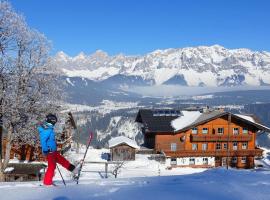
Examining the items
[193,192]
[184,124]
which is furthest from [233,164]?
[193,192]

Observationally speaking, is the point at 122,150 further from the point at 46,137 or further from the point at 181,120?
the point at 46,137

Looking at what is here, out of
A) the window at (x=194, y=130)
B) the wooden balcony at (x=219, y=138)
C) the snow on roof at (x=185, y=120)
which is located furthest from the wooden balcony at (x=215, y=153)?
the snow on roof at (x=185, y=120)

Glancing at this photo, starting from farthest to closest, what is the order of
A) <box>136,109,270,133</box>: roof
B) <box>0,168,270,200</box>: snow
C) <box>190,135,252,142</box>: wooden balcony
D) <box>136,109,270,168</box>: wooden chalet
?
<box>136,109,270,133</box>: roof < <box>190,135,252,142</box>: wooden balcony < <box>136,109,270,168</box>: wooden chalet < <box>0,168,270,200</box>: snow

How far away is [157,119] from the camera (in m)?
68.2

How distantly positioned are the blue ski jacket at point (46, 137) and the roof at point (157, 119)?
51.9 metres

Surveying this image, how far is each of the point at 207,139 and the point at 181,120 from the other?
5.11 meters

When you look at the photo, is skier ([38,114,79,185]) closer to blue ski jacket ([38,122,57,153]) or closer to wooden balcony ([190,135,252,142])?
blue ski jacket ([38,122,57,153])

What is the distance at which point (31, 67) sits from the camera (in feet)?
82.5

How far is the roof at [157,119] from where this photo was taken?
66.1 meters

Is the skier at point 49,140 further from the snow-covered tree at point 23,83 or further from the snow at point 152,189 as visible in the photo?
the snow-covered tree at point 23,83

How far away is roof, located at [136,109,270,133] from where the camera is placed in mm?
65750

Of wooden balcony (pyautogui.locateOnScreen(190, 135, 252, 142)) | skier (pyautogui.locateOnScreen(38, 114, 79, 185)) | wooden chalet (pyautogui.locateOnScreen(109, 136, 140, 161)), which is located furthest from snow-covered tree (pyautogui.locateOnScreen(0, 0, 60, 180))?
wooden balcony (pyautogui.locateOnScreen(190, 135, 252, 142))

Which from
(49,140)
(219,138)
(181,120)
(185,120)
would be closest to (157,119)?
(181,120)

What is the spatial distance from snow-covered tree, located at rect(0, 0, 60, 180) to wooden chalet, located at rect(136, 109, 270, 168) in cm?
4001
